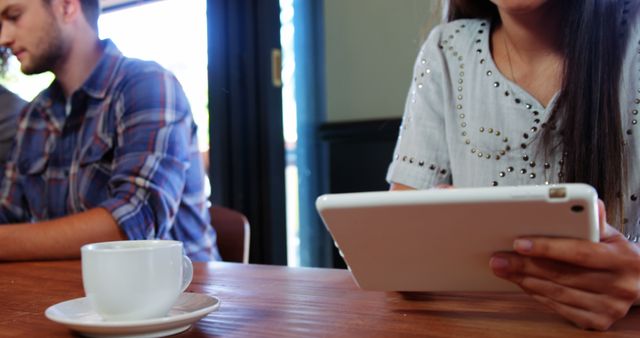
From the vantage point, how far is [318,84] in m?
2.52

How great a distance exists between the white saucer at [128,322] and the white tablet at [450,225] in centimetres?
15

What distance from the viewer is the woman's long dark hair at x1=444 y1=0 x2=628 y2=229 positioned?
36.3 inches

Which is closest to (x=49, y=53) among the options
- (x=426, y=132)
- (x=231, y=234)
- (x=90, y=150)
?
(x=90, y=150)

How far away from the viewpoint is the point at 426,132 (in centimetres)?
114

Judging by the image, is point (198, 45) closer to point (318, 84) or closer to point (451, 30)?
point (318, 84)

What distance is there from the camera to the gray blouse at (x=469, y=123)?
1061 mm

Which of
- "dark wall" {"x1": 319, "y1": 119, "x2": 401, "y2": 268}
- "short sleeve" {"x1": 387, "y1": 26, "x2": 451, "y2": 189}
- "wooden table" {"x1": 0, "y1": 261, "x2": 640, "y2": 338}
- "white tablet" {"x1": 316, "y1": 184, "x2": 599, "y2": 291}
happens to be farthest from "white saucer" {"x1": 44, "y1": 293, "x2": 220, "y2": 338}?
"dark wall" {"x1": 319, "y1": 119, "x2": 401, "y2": 268}

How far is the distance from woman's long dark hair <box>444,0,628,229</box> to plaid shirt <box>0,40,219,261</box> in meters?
0.79

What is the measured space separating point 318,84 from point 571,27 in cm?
159

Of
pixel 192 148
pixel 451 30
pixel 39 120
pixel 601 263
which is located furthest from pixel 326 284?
pixel 39 120

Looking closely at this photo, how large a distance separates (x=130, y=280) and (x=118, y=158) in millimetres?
917

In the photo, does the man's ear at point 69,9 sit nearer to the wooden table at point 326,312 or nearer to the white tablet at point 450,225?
the wooden table at point 326,312

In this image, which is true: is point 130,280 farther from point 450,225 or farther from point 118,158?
point 118,158

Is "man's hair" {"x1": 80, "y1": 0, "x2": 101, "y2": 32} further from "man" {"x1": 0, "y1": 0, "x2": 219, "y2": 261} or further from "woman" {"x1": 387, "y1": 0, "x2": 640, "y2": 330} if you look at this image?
"woman" {"x1": 387, "y1": 0, "x2": 640, "y2": 330}
